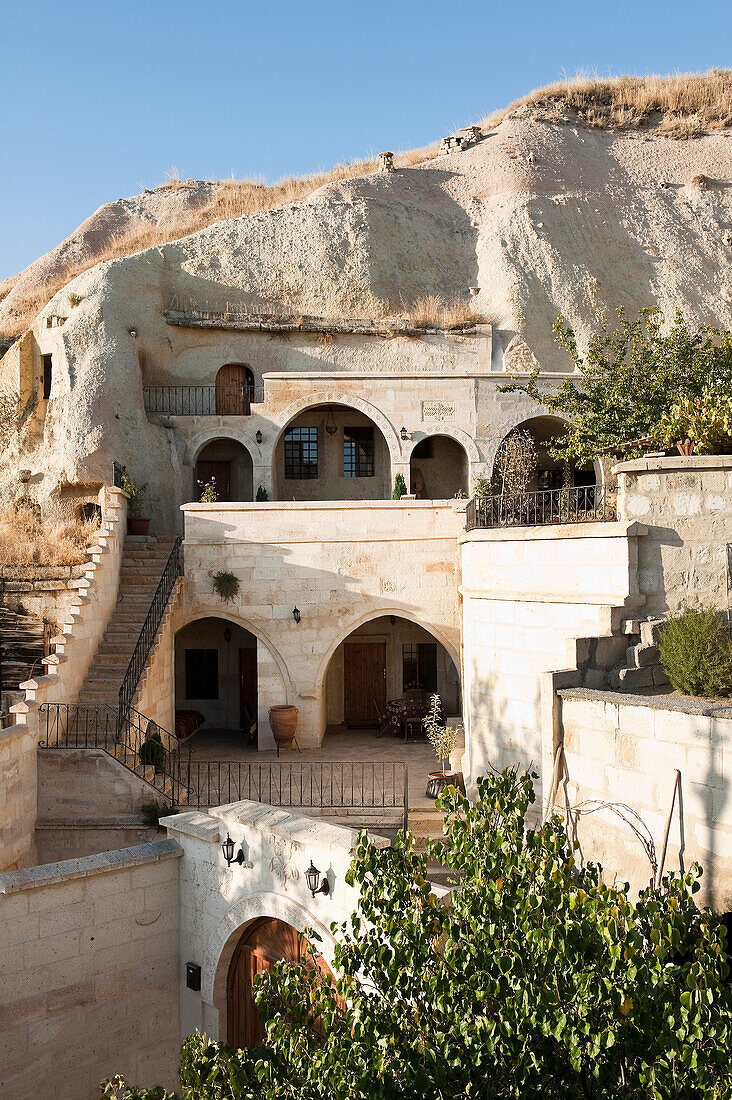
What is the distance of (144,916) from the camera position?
8.41m

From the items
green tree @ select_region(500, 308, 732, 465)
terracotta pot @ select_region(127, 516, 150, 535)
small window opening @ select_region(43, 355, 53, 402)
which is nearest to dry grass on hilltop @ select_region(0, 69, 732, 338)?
small window opening @ select_region(43, 355, 53, 402)

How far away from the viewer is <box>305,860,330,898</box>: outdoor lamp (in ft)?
22.7

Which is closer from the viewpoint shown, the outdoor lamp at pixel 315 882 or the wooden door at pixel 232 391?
the outdoor lamp at pixel 315 882

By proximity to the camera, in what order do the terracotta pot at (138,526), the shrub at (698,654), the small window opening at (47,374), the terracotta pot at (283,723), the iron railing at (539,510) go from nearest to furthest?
the shrub at (698,654)
the iron railing at (539,510)
the terracotta pot at (283,723)
the terracotta pot at (138,526)
the small window opening at (47,374)

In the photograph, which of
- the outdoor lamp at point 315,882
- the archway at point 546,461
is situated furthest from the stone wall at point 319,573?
the outdoor lamp at point 315,882

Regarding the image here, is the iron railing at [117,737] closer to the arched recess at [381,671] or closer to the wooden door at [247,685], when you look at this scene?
the wooden door at [247,685]

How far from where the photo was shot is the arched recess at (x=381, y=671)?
66.1ft

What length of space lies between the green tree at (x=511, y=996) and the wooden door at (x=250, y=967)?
3015 mm

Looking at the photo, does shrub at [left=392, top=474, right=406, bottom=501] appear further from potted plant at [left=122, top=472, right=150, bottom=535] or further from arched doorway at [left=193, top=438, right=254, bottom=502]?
potted plant at [left=122, top=472, right=150, bottom=535]

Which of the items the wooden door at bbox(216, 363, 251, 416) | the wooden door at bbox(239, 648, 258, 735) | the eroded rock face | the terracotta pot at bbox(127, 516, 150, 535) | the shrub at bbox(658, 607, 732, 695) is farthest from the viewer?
the wooden door at bbox(216, 363, 251, 416)

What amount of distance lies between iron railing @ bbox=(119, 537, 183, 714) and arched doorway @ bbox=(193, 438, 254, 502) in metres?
5.39

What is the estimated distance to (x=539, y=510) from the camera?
1758 centimetres

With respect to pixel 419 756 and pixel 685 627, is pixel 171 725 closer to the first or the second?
pixel 419 756

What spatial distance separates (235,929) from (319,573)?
958 cm
